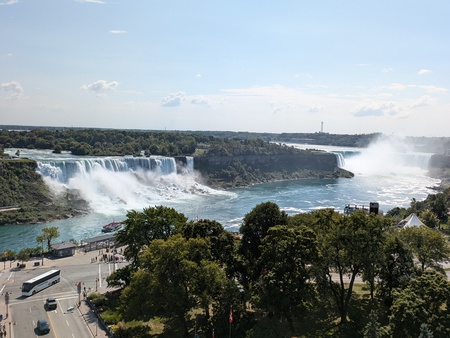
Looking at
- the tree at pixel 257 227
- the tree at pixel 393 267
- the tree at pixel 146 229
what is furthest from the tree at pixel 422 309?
the tree at pixel 146 229

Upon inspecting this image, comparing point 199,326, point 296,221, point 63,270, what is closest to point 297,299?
point 199,326

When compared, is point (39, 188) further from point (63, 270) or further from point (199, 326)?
point (199, 326)

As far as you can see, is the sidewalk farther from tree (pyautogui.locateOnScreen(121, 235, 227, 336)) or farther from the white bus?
the white bus

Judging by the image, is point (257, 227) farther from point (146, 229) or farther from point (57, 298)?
point (57, 298)

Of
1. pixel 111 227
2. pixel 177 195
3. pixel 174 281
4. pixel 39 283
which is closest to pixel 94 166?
pixel 177 195

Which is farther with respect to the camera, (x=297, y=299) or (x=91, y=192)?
(x=91, y=192)

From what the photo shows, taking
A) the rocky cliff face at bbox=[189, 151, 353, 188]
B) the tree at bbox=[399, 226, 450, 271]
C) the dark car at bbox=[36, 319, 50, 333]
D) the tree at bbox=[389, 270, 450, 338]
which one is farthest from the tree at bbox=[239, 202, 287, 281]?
the rocky cliff face at bbox=[189, 151, 353, 188]
